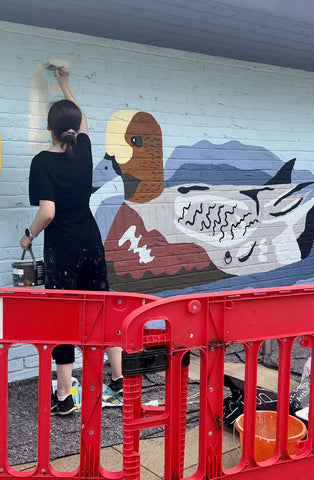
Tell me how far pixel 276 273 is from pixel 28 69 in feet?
12.4

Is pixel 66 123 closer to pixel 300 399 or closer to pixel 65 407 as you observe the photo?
pixel 65 407

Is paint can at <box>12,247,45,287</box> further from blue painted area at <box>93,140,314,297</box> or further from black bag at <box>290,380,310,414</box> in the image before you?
black bag at <box>290,380,310,414</box>

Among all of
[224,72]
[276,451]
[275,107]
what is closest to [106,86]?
[224,72]

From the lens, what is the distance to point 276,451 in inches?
111

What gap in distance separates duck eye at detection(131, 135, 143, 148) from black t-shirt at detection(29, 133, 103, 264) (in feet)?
3.42

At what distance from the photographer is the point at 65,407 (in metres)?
4.05

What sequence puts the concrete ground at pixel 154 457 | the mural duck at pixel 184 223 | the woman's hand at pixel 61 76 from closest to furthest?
the concrete ground at pixel 154 457
the woman's hand at pixel 61 76
the mural duck at pixel 184 223

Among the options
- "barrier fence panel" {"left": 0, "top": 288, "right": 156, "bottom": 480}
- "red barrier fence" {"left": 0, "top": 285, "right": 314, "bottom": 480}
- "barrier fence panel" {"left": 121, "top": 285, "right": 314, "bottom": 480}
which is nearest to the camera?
"barrier fence panel" {"left": 121, "top": 285, "right": 314, "bottom": 480}

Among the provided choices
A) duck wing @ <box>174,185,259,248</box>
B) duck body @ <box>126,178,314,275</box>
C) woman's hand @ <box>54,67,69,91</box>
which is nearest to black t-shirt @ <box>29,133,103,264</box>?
woman's hand @ <box>54,67,69,91</box>

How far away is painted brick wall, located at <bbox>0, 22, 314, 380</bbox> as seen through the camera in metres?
4.68

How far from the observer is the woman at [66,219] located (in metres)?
4.12

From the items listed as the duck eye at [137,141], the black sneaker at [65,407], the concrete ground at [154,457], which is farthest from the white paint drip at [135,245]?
the concrete ground at [154,457]

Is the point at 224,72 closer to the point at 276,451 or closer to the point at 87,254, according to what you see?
the point at 87,254

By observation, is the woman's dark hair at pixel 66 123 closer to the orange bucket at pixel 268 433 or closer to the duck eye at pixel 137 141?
the duck eye at pixel 137 141
